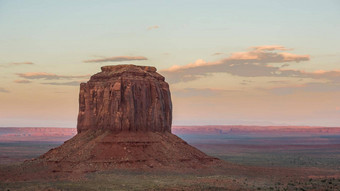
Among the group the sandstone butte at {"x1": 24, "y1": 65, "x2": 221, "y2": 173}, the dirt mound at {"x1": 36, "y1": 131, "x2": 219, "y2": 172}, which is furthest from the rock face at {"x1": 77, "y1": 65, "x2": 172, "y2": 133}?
the dirt mound at {"x1": 36, "y1": 131, "x2": 219, "y2": 172}

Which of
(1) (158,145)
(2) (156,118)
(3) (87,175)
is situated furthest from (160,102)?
(3) (87,175)

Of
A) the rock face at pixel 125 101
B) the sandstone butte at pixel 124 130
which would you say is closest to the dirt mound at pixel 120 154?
the sandstone butte at pixel 124 130

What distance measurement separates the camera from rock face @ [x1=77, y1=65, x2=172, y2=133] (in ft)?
258

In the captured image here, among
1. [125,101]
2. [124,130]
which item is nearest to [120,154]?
[124,130]

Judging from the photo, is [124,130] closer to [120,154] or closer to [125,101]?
[125,101]

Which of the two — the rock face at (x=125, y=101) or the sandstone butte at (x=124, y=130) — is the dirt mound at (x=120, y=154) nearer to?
the sandstone butte at (x=124, y=130)

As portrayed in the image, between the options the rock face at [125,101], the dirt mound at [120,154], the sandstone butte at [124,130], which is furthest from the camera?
the rock face at [125,101]

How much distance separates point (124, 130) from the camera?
258ft

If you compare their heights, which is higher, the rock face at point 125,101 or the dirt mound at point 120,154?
the rock face at point 125,101

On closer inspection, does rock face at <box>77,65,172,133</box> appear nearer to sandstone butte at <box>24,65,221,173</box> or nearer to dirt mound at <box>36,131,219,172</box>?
sandstone butte at <box>24,65,221,173</box>

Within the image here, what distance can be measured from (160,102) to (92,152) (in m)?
14.7

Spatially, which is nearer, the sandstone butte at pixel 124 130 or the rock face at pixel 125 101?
the sandstone butte at pixel 124 130

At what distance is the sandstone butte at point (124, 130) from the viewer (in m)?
73.9

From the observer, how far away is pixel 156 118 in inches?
3223
